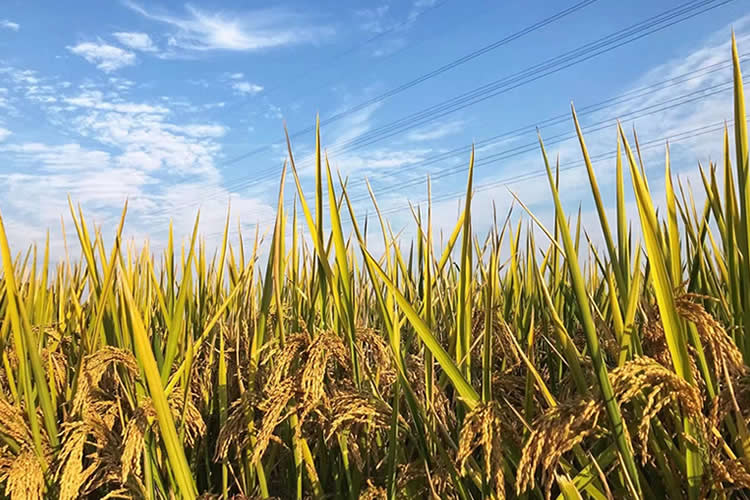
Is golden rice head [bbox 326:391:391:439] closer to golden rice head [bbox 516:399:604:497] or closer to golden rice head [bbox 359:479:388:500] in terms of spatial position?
golden rice head [bbox 359:479:388:500]

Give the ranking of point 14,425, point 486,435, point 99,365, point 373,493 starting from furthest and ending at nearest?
point 14,425, point 99,365, point 373,493, point 486,435

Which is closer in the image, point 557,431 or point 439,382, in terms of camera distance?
point 557,431

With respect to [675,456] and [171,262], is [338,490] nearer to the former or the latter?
[675,456]

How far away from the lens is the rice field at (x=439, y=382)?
1.06 meters

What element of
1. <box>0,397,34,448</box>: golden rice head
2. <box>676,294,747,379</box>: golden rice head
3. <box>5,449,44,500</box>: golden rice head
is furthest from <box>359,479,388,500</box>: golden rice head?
<box>0,397,34,448</box>: golden rice head

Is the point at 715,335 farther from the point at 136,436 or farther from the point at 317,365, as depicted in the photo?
the point at 136,436

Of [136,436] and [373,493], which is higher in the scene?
[136,436]

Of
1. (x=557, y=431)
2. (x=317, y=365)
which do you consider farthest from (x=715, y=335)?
(x=317, y=365)

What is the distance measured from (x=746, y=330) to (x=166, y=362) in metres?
1.45

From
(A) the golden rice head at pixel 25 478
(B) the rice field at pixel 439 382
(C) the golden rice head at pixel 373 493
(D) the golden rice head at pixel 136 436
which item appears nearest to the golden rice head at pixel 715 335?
(B) the rice field at pixel 439 382

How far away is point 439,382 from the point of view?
154 cm

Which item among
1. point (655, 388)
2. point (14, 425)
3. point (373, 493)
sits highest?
point (655, 388)

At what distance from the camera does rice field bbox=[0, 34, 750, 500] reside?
3.46ft

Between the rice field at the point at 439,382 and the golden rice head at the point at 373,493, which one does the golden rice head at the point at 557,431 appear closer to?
the rice field at the point at 439,382
